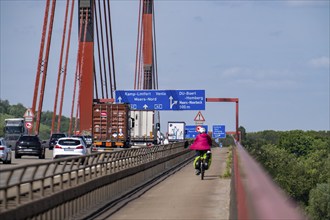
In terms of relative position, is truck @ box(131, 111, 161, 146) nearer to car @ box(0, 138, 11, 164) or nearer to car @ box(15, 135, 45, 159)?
car @ box(15, 135, 45, 159)

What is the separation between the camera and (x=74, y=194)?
1684 centimetres

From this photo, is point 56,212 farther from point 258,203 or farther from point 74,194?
point 258,203

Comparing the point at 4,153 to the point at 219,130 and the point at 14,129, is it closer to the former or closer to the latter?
the point at 14,129

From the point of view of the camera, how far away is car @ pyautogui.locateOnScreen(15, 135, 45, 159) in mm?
55312

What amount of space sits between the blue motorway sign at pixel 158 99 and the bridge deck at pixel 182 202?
3727cm

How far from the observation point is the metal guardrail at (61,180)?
39.0 feet

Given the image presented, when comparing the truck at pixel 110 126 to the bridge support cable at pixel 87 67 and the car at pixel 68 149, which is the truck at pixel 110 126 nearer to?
the bridge support cable at pixel 87 67

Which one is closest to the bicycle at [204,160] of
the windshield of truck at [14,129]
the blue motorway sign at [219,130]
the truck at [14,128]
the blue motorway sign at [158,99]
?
the blue motorway sign at [158,99]

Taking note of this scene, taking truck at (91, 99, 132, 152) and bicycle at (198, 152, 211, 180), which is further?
truck at (91, 99, 132, 152)

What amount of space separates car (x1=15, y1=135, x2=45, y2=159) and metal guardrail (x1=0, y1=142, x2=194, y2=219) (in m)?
25.3

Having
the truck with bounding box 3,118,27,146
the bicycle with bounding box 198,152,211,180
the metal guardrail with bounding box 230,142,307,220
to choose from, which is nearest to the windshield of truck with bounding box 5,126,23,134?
the truck with bounding box 3,118,27,146

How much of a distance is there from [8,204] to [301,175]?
424ft

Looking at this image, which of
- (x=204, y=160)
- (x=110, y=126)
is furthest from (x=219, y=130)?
(x=204, y=160)

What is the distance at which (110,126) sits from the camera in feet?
188
